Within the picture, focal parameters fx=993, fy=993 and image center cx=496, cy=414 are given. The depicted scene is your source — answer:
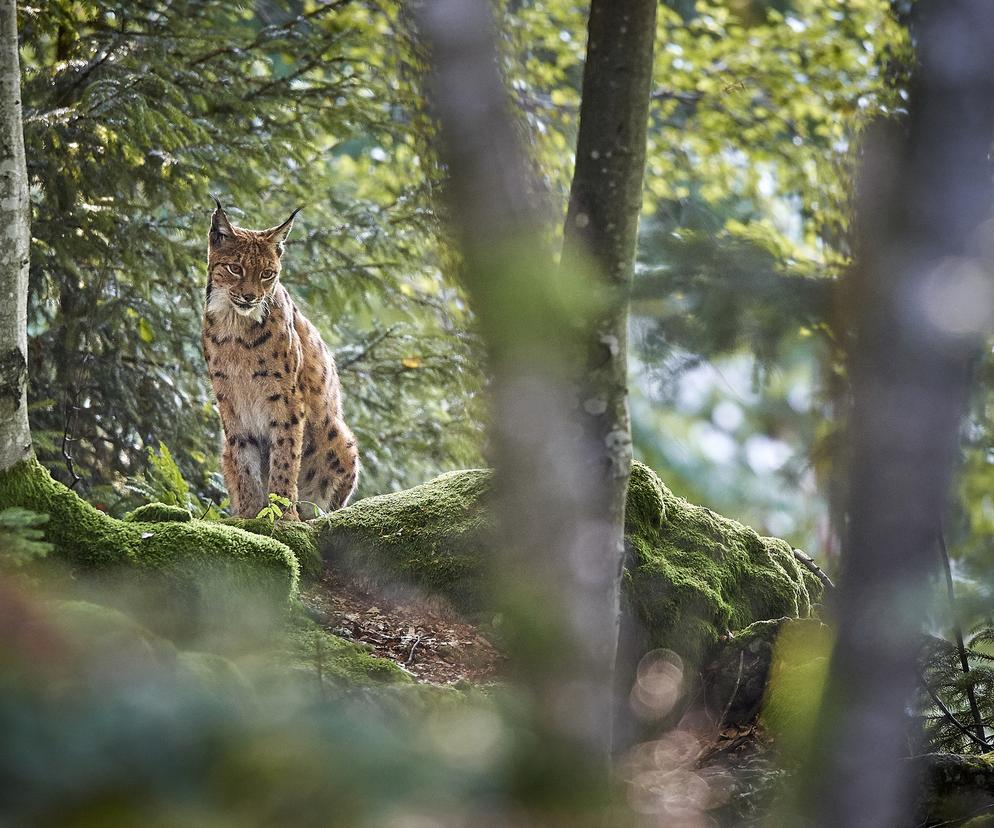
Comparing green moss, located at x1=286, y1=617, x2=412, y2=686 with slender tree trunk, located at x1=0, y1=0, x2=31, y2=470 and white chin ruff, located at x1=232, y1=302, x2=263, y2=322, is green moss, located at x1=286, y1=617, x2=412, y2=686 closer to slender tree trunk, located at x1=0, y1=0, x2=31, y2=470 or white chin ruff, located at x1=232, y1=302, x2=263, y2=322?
slender tree trunk, located at x1=0, y1=0, x2=31, y2=470

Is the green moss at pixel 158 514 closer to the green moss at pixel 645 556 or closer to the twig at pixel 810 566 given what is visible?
the green moss at pixel 645 556

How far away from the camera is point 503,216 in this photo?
1824 mm

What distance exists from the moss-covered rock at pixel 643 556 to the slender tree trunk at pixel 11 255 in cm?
137

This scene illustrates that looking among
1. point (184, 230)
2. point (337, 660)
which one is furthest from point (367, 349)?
point (337, 660)

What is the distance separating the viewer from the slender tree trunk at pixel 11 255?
396cm

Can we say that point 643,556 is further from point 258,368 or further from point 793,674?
point 258,368

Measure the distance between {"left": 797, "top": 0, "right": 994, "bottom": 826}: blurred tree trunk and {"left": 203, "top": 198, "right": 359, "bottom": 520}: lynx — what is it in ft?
14.1

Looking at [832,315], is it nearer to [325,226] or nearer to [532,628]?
[532,628]

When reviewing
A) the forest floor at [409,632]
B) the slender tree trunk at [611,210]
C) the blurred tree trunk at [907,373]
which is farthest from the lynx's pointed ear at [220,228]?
the blurred tree trunk at [907,373]

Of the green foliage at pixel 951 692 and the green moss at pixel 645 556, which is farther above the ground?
the green moss at pixel 645 556

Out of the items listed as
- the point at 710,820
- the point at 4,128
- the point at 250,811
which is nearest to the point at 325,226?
the point at 4,128

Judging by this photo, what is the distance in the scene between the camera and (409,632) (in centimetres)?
475

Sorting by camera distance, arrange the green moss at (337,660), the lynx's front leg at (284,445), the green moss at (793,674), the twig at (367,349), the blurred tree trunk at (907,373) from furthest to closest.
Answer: the twig at (367,349) → the lynx's front leg at (284,445) → the green moss at (793,674) → the green moss at (337,660) → the blurred tree trunk at (907,373)

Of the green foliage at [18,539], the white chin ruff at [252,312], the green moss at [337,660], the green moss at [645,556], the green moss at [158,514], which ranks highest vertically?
the white chin ruff at [252,312]
